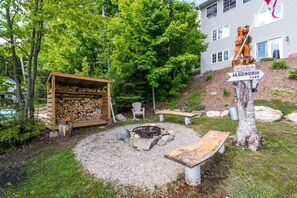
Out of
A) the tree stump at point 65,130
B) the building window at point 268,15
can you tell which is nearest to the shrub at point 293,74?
the building window at point 268,15

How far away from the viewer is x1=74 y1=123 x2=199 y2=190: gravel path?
2830 millimetres

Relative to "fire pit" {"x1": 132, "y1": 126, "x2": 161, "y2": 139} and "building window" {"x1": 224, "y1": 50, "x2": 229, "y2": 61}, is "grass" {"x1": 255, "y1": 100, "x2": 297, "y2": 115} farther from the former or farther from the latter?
"building window" {"x1": 224, "y1": 50, "x2": 229, "y2": 61}

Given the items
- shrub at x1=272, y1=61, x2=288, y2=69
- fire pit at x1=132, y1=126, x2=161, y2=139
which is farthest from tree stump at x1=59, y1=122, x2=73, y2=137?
shrub at x1=272, y1=61, x2=288, y2=69

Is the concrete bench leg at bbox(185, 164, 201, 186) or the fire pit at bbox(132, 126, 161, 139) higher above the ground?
the fire pit at bbox(132, 126, 161, 139)

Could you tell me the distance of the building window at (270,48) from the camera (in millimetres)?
11680

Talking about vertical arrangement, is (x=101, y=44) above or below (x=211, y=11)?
below

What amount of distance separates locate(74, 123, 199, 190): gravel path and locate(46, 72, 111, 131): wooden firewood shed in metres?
1.97

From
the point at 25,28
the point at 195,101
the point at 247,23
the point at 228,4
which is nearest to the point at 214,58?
the point at 247,23

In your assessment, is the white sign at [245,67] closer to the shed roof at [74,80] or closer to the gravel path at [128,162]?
the gravel path at [128,162]

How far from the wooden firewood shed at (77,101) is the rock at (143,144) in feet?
9.54

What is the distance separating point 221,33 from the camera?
48.4ft

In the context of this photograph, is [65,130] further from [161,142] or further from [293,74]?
[293,74]

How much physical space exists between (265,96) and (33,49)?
30.8ft

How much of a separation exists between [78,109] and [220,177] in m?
5.58
